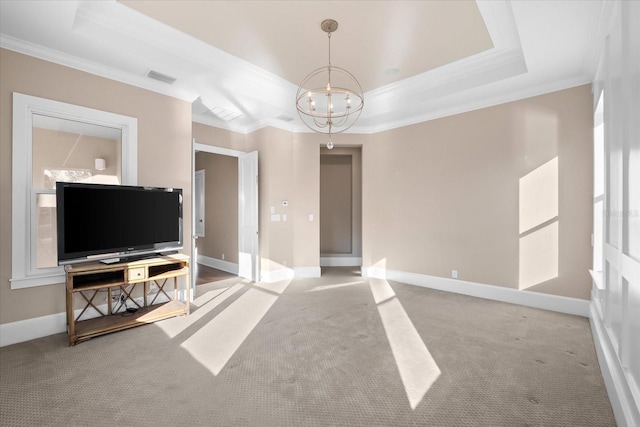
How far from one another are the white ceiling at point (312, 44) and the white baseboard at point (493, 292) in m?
2.70

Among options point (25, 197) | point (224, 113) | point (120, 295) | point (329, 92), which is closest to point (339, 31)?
point (329, 92)

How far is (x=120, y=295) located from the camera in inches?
140

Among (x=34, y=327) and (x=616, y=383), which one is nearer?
(x=616, y=383)


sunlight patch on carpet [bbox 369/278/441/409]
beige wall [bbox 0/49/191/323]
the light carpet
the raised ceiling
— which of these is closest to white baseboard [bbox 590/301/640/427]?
the light carpet

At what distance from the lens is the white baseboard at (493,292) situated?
12.2ft

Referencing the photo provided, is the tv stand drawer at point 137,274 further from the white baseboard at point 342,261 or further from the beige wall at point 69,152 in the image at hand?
the white baseboard at point 342,261

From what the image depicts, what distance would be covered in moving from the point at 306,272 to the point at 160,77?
3.89 metres

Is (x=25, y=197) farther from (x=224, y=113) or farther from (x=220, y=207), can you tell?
(x=220, y=207)

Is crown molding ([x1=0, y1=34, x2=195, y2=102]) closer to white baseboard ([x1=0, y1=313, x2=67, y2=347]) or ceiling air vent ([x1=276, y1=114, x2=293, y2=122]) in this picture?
ceiling air vent ([x1=276, y1=114, x2=293, y2=122])

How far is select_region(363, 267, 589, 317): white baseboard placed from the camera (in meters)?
3.72

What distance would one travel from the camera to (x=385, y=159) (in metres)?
5.60

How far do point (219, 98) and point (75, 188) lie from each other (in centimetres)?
223

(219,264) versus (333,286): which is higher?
(219,264)

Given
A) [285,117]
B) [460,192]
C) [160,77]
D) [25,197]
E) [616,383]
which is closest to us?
[616,383]
